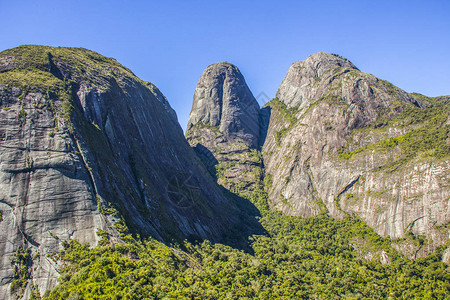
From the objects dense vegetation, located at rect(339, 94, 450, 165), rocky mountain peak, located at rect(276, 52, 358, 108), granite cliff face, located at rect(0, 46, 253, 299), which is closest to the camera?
granite cliff face, located at rect(0, 46, 253, 299)

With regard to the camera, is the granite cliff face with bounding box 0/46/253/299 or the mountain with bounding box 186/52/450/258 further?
the mountain with bounding box 186/52/450/258

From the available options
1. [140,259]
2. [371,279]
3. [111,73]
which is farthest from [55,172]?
[371,279]

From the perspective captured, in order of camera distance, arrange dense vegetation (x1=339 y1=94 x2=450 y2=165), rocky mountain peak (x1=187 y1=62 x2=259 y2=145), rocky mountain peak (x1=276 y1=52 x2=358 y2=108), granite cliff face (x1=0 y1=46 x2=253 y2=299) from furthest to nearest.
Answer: rocky mountain peak (x1=187 y1=62 x2=259 y2=145)
rocky mountain peak (x1=276 y1=52 x2=358 y2=108)
dense vegetation (x1=339 y1=94 x2=450 y2=165)
granite cliff face (x1=0 y1=46 x2=253 y2=299)

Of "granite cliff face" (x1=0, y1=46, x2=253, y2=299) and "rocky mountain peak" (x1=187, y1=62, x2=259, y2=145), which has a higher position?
"rocky mountain peak" (x1=187, y1=62, x2=259, y2=145)

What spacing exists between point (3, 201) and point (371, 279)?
60.6m

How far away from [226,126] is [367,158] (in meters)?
62.9

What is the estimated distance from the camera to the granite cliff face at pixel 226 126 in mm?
114938

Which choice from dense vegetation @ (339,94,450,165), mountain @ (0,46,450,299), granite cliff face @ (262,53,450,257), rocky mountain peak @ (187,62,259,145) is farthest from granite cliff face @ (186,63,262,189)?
dense vegetation @ (339,94,450,165)

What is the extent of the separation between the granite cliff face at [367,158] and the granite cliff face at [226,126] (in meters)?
9.95

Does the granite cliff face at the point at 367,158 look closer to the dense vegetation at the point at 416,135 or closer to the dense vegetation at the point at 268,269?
the dense vegetation at the point at 416,135

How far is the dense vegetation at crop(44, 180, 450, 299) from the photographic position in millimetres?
34156

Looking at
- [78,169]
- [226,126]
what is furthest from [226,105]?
[78,169]

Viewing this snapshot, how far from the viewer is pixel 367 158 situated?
77.4 metres

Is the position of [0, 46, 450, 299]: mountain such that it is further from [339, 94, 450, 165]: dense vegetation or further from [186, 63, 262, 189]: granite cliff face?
[186, 63, 262, 189]: granite cliff face
